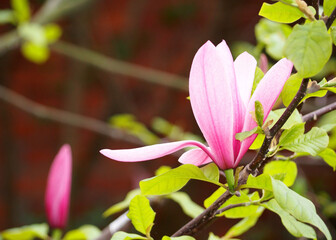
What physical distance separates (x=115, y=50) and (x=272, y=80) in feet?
6.69

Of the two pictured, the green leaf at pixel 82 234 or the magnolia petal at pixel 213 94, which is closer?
the magnolia petal at pixel 213 94

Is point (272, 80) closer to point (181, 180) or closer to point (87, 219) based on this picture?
point (181, 180)

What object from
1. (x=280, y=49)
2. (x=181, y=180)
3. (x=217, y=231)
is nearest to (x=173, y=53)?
(x=217, y=231)

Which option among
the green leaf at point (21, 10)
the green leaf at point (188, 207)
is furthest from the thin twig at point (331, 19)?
the green leaf at point (21, 10)

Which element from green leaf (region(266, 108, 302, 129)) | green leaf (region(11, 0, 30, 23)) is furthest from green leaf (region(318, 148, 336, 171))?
green leaf (region(11, 0, 30, 23))

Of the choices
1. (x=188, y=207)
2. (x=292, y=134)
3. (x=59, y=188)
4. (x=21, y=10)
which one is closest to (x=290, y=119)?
(x=292, y=134)

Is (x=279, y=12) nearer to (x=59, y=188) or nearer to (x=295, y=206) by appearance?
(x=295, y=206)

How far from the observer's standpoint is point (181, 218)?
1.83 metres

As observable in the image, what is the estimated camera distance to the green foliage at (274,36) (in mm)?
632

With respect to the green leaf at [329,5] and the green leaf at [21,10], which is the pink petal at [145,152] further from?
the green leaf at [21,10]

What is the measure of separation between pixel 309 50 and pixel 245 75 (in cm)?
7

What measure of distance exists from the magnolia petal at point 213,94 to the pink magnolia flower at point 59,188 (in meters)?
0.26

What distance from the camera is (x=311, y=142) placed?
1.08ft

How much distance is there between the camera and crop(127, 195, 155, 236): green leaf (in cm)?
36
